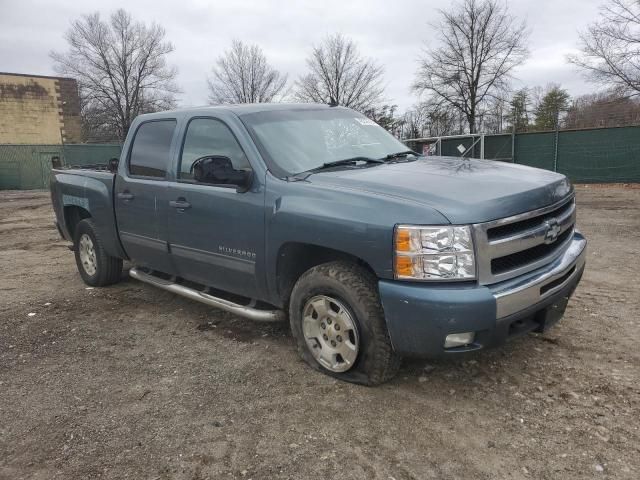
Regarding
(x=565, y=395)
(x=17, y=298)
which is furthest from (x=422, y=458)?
(x=17, y=298)

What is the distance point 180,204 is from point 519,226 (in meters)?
2.65

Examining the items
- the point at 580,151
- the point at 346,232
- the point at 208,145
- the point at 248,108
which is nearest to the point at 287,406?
the point at 346,232

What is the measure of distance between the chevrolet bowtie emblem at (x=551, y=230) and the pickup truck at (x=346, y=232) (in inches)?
0.4

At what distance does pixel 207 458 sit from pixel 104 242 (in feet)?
11.4

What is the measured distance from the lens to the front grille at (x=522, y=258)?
2.90 m

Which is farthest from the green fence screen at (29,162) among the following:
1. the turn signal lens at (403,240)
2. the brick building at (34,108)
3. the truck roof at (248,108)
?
the turn signal lens at (403,240)

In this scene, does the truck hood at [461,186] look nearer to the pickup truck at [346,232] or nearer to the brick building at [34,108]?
the pickup truck at [346,232]

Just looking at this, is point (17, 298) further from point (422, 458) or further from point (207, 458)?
point (422, 458)

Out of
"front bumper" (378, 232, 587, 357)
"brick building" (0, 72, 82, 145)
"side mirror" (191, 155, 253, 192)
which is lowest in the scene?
"front bumper" (378, 232, 587, 357)

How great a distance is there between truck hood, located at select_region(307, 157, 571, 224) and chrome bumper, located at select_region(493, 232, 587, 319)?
402mm

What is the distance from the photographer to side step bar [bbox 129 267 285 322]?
3775 mm

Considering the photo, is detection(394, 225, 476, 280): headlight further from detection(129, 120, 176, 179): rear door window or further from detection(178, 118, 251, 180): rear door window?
detection(129, 120, 176, 179): rear door window

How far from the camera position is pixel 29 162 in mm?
24516

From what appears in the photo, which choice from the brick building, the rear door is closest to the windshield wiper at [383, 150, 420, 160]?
the rear door
